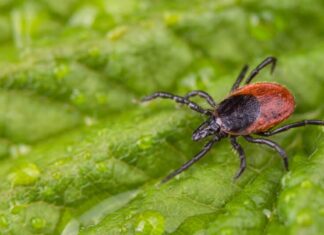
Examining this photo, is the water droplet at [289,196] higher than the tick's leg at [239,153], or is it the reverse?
the water droplet at [289,196]

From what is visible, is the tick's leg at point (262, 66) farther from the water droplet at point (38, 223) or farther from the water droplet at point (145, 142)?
the water droplet at point (38, 223)

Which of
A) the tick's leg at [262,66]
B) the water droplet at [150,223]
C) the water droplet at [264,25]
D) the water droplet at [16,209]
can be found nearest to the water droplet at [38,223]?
the water droplet at [16,209]

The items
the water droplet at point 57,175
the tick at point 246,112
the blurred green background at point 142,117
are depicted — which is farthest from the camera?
the tick at point 246,112

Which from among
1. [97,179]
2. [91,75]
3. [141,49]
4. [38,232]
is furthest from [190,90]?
[38,232]

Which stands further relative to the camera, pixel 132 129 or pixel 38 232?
pixel 132 129

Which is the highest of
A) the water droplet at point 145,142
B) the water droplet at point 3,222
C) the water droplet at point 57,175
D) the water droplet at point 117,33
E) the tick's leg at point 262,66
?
the water droplet at point 117,33

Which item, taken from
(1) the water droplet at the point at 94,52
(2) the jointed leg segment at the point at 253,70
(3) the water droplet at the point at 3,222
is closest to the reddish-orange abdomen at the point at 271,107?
(2) the jointed leg segment at the point at 253,70

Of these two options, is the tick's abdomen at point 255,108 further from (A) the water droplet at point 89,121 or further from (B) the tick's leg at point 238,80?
(A) the water droplet at point 89,121

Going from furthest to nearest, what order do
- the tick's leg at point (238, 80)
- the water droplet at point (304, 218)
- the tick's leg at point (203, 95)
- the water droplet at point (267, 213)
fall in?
1. the tick's leg at point (238, 80)
2. the tick's leg at point (203, 95)
3. the water droplet at point (267, 213)
4. the water droplet at point (304, 218)

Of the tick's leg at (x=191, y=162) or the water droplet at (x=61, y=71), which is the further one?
the water droplet at (x=61, y=71)

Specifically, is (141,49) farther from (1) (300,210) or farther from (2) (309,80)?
(1) (300,210)
